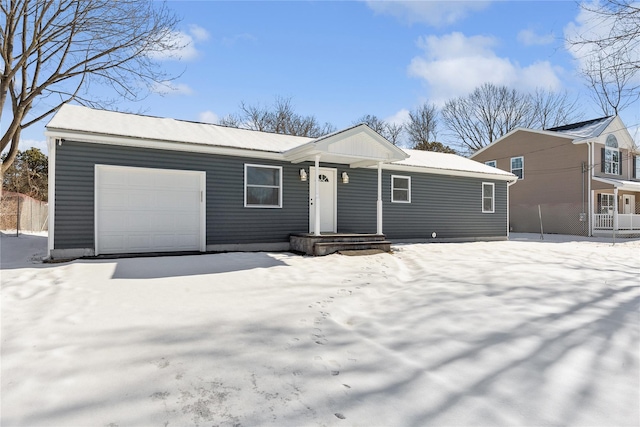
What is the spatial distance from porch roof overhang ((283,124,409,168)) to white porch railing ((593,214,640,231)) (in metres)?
13.8

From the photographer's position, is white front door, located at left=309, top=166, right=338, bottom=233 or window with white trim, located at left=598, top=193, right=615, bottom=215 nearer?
white front door, located at left=309, top=166, right=338, bottom=233

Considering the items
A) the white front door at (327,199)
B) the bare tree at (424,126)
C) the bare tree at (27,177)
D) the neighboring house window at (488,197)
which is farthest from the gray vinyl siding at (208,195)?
the bare tree at (424,126)

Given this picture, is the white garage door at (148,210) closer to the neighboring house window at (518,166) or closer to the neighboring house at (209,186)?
the neighboring house at (209,186)

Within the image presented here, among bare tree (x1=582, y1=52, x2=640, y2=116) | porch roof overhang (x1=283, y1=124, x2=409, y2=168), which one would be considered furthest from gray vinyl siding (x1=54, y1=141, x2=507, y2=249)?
bare tree (x1=582, y1=52, x2=640, y2=116)

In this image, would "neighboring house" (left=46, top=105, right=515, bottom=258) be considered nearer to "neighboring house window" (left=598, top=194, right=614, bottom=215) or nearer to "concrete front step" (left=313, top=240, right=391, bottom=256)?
"concrete front step" (left=313, top=240, right=391, bottom=256)

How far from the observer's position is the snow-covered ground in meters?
2.05

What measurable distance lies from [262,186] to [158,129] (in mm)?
2935

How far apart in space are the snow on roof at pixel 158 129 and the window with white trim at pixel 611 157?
655 inches

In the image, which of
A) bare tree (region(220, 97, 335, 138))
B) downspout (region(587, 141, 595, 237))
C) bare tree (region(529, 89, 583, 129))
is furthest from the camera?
bare tree (region(220, 97, 335, 138))

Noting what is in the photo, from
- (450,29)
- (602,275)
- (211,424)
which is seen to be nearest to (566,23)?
(602,275)

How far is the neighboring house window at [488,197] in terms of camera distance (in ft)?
44.3

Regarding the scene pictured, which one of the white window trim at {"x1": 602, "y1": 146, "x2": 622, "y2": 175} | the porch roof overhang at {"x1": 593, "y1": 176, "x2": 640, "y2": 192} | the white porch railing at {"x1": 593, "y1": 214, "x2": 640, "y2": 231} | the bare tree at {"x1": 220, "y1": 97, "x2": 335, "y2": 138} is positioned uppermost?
the bare tree at {"x1": 220, "y1": 97, "x2": 335, "y2": 138}

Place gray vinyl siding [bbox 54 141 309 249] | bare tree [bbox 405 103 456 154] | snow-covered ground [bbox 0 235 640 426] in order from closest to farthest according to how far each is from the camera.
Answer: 1. snow-covered ground [bbox 0 235 640 426]
2. gray vinyl siding [bbox 54 141 309 249]
3. bare tree [bbox 405 103 456 154]

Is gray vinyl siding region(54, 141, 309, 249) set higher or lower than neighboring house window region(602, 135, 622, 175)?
lower
